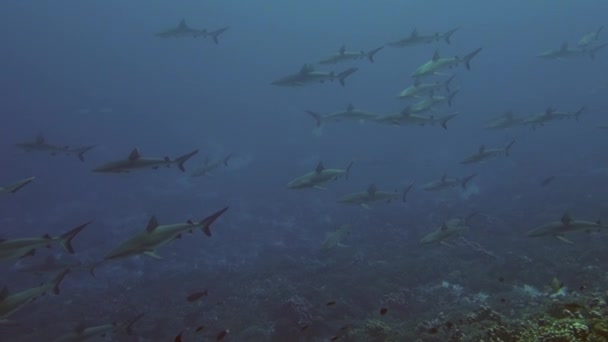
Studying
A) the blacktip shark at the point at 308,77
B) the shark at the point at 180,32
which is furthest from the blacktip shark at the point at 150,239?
the shark at the point at 180,32

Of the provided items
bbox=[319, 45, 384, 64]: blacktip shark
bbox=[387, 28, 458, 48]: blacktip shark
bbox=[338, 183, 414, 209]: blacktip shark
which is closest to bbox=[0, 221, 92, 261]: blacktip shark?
bbox=[338, 183, 414, 209]: blacktip shark

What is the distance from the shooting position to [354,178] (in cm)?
3403

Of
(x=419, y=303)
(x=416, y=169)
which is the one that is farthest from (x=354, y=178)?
(x=419, y=303)

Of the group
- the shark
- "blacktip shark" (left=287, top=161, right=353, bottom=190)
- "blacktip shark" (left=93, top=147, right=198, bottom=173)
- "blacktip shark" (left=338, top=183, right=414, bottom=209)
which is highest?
the shark

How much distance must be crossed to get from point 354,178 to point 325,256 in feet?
50.1

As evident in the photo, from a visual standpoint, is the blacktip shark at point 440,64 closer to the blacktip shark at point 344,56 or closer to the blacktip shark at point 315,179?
the blacktip shark at point 344,56

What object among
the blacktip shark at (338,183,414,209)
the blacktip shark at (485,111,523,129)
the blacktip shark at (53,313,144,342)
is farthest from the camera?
the blacktip shark at (485,111,523,129)

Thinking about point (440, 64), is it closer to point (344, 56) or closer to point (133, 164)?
point (344, 56)

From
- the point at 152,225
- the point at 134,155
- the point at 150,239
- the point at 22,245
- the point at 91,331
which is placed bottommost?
the point at 91,331

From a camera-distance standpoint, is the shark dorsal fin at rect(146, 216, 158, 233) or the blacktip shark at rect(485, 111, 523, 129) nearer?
the shark dorsal fin at rect(146, 216, 158, 233)

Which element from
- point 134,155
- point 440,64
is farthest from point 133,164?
point 440,64

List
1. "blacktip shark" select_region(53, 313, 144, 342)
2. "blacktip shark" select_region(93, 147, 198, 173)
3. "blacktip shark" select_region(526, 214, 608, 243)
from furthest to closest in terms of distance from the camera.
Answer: "blacktip shark" select_region(93, 147, 198, 173), "blacktip shark" select_region(526, 214, 608, 243), "blacktip shark" select_region(53, 313, 144, 342)

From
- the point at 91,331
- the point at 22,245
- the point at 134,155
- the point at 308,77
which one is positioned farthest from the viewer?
the point at 308,77

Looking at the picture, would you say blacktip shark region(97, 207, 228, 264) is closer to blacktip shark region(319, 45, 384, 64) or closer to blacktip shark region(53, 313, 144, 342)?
blacktip shark region(53, 313, 144, 342)
